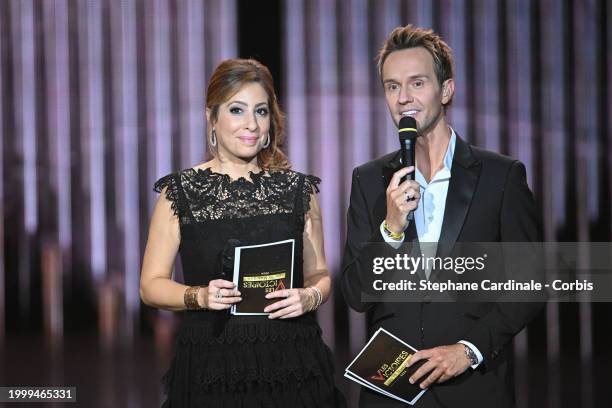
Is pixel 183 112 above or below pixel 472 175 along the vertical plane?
above

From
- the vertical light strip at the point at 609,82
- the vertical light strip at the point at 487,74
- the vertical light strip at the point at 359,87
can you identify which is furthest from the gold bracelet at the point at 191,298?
the vertical light strip at the point at 609,82

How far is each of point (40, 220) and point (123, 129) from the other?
800 millimetres

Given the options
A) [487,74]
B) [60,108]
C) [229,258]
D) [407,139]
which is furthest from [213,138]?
[60,108]

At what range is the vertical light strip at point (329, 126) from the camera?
4.70 m

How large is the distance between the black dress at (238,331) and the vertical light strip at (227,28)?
2.47 meters

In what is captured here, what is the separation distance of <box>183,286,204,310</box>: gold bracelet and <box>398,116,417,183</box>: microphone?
0.66 m

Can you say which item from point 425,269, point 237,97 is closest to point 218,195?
point 237,97

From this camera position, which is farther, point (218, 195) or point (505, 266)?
point (218, 195)

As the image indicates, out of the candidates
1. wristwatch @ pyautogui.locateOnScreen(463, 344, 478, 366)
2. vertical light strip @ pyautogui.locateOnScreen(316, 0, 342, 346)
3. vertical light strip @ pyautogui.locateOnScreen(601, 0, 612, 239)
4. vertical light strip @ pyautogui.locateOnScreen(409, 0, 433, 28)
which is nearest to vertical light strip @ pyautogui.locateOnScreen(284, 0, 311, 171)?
vertical light strip @ pyautogui.locateOnScreen(316, 0, 342, 346)

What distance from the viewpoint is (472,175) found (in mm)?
2047

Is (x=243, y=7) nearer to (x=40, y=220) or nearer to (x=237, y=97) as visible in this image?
(x=40, y=220)

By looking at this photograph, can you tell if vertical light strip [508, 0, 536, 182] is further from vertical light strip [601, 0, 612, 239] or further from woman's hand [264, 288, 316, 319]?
woman's hand [264, 288, 316, 319]

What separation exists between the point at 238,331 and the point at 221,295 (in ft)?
0.77

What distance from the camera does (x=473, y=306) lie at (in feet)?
6.64
